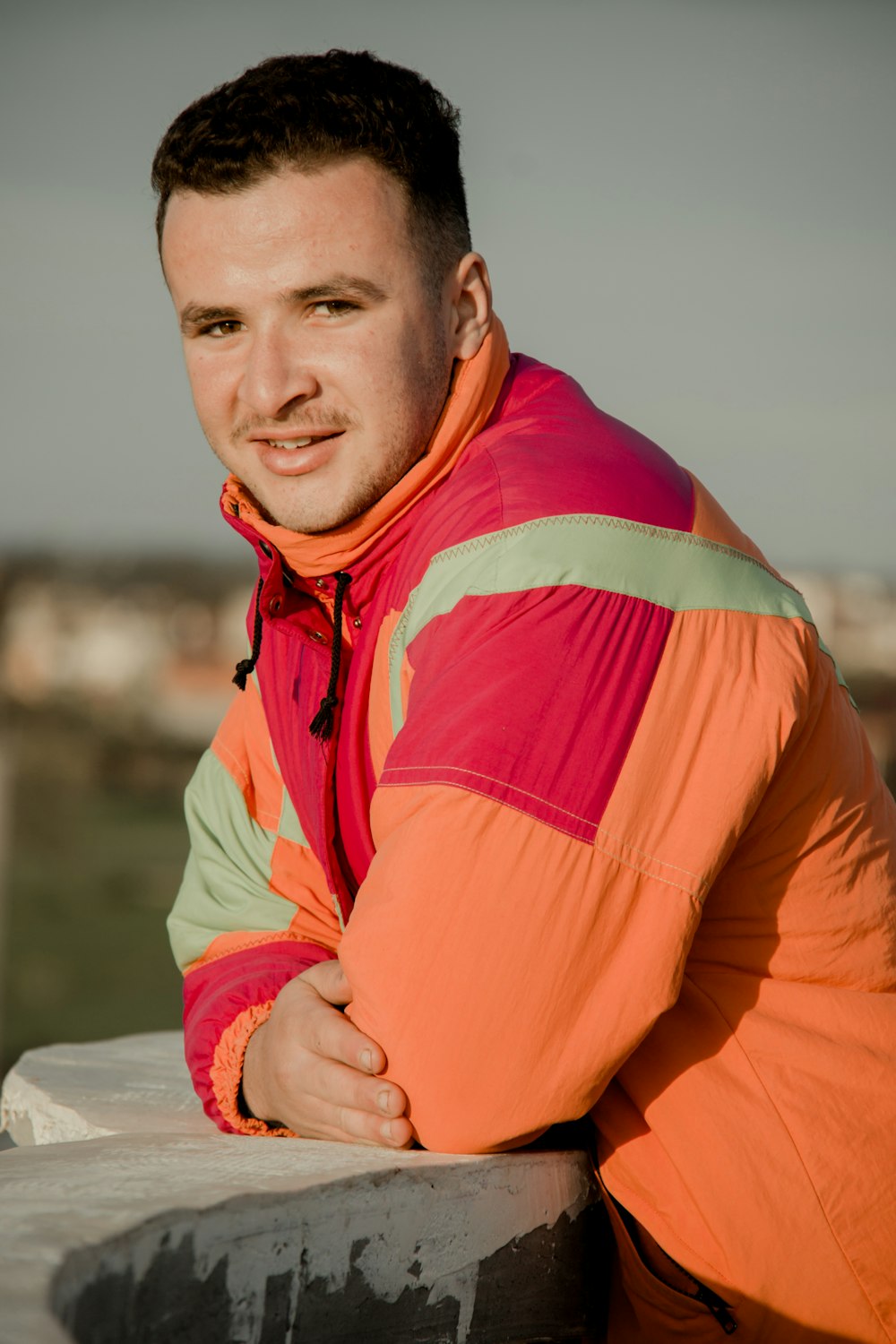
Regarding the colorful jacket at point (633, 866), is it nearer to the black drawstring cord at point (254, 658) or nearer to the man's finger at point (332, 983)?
the man's finger at point (332, 983)

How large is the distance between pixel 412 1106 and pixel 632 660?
489mm

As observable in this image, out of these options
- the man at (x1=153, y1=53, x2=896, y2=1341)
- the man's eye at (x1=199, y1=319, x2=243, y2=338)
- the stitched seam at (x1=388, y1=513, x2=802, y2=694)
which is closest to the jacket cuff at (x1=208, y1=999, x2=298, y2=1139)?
the man at (x1=153, y1=53, x2=896, y2=1341)

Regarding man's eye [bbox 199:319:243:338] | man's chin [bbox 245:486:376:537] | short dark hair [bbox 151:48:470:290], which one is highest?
short dark hair [bbox 151:48:470:290]

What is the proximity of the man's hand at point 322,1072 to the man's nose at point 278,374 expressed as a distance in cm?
65

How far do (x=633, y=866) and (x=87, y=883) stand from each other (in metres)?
22.8

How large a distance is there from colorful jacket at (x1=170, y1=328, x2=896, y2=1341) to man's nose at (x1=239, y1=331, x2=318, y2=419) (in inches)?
7.3

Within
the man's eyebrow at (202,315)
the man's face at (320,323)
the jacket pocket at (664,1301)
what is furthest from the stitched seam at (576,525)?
the jacket pocket at (664,1301)

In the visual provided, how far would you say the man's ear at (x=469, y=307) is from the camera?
1772 mm

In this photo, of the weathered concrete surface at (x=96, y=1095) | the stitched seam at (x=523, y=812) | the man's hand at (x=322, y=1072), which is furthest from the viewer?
the weathered concrete surface at (x=96, y=1095)

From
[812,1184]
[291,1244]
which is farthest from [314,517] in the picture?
[812,1184]

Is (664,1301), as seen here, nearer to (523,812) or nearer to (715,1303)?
(715,1303)

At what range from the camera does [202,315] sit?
5.64ft

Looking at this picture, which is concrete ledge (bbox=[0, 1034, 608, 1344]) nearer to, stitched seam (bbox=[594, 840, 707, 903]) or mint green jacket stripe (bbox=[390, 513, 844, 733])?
stitched seam (bbox=[594, 840, 707, 903])

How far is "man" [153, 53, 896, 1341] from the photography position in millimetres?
1332
